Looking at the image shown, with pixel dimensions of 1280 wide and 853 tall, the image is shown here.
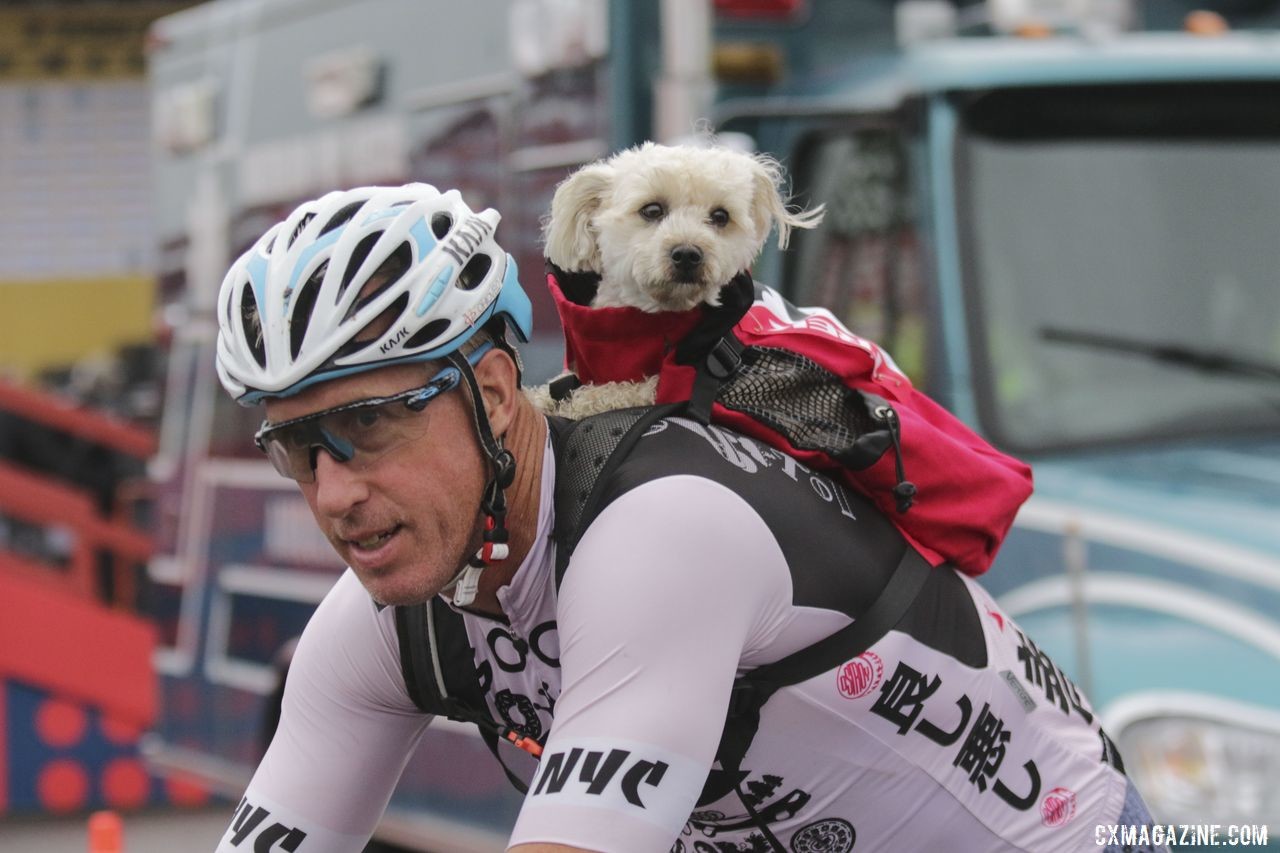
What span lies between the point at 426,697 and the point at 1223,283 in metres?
2.76

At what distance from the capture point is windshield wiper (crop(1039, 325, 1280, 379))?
14.6ft

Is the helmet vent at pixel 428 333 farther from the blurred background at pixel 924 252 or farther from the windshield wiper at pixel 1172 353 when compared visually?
the windshield wiper at pixel 1172 353

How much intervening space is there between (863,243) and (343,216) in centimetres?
254

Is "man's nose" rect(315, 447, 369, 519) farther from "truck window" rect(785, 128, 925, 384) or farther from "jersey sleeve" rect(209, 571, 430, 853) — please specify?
"truck window" rect(785, 128, 925, 384)

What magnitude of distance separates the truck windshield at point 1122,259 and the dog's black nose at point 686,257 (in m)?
1.98

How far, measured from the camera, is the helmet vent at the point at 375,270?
2.31m

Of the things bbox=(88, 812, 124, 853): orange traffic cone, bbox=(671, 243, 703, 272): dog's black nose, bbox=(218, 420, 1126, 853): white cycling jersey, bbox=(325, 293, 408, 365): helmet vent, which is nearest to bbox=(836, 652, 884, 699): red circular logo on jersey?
bbox=(218, 420, 1126, 853): white cycling jersey

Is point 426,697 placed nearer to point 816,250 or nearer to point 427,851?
point 816,250

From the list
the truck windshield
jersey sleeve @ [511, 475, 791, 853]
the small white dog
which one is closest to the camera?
jersey sleeve @ [511, 475, 791, 853]

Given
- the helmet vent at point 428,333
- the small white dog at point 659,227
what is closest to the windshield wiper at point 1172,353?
the small white dog at point 659,227

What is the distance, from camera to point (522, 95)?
18.4ft

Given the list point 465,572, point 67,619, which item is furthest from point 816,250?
point 67,619

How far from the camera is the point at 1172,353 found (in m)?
4.48

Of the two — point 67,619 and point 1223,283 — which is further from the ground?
point 1223,283
